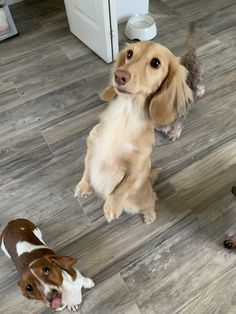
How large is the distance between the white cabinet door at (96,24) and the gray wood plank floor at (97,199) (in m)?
0.09

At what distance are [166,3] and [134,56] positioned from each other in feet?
6.21

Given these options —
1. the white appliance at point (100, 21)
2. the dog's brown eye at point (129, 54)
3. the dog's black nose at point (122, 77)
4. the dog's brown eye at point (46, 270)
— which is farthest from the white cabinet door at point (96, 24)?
the dog's brown eye at point (46, 270)

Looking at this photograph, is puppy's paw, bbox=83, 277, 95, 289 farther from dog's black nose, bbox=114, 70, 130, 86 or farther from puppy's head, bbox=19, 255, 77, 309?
dog's black nose, bbox=114, 70, 130, 86

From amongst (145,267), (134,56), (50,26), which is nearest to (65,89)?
(50,26)

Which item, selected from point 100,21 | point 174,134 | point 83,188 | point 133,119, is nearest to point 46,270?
point 83,188

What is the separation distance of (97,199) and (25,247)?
1.69 feet

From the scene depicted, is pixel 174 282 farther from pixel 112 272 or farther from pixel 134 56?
pixel 134 56

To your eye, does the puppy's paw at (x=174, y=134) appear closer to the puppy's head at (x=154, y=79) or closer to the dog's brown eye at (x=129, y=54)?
the puppy's head at (x=154, y=79)

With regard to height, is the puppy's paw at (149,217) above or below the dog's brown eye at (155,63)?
below

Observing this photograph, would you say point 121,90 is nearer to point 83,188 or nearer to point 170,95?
point 170,95

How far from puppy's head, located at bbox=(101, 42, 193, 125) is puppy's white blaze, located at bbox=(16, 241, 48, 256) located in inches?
27.1

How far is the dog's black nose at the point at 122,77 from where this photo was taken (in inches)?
44.5

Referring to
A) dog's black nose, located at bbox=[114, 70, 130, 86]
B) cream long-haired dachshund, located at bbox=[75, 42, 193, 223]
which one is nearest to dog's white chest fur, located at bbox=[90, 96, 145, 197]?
cream long-haired dachshund, located at bbox=[75, 42, 193, 223]

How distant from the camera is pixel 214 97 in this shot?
2.18 m
